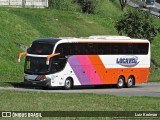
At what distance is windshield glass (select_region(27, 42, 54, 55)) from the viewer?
123ft

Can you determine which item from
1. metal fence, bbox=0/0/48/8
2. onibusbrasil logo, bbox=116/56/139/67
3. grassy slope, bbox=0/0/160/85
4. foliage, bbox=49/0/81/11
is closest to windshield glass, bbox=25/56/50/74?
grassy slope, bbox=0/0/160/85

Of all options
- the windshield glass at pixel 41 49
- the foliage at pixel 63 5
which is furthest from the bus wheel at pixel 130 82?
the foliage at pixel 63 5

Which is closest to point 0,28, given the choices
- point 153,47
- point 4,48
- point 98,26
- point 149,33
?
point 4,48

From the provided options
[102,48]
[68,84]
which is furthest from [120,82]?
[68,84]

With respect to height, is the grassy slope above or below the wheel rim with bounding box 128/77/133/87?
above

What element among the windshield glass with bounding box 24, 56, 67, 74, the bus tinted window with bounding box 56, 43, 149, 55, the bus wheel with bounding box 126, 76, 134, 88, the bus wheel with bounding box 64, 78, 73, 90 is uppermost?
the bus tinted window with bounding box 56, 43, 149, 55

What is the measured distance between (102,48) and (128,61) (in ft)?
9.72

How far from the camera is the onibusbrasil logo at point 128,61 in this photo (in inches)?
1674

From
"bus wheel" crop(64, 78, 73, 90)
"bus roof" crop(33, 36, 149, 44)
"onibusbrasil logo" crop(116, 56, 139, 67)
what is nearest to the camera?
"bus roof" crop(33, 36, 149, 44)

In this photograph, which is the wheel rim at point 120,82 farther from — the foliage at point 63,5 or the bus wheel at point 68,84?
the foliage at point 63,5

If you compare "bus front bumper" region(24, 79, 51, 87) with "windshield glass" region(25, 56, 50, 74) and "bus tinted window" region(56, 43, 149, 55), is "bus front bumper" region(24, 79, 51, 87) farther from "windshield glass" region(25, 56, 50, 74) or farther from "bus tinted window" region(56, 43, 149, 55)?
"bus tinted window" region(56, 43, 149, 55)

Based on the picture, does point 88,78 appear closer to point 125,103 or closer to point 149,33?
point 125,103

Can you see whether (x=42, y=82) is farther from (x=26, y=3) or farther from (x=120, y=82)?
(x=26, y=3)

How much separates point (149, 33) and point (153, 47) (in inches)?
509
